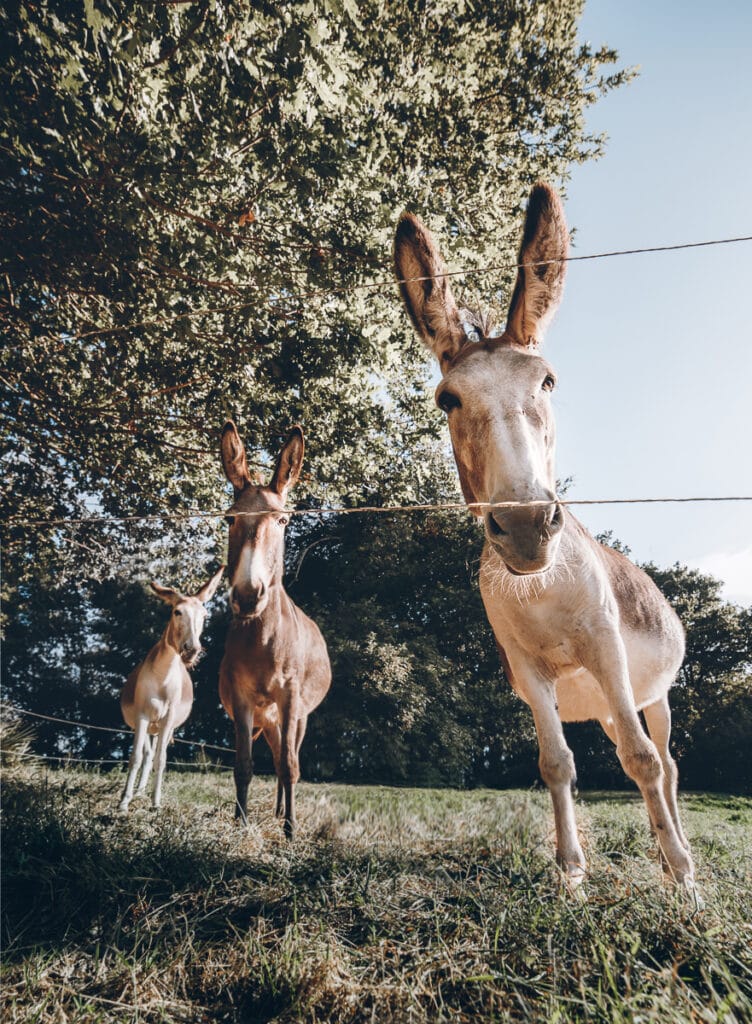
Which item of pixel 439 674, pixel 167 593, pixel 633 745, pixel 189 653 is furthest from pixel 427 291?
pixel 439 674

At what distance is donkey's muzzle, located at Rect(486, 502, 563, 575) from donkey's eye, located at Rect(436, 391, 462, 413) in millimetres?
735

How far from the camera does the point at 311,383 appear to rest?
5816mm

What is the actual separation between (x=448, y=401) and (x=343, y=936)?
2.31m

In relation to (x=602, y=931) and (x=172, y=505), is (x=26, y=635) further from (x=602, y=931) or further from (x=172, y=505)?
(x=602, y=931)

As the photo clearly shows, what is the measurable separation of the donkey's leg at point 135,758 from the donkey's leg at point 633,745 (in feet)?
16.0

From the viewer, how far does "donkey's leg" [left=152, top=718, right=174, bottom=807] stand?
6322 mm

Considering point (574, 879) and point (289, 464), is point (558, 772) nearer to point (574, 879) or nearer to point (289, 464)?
point (574, 879)

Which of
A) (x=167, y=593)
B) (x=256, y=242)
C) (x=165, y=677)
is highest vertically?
(x=256, y=242)

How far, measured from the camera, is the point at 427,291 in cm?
297

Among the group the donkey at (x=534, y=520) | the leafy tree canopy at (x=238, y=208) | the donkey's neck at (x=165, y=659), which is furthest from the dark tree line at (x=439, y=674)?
the donkey at (x=534, y=520)

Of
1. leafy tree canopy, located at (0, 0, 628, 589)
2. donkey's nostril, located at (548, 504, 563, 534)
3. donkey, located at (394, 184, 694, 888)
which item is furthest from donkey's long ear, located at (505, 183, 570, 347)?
donkey's nostril, located at (548, 504, 563, 534)

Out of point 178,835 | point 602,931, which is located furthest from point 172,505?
point 602,931

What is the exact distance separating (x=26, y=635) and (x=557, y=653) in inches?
948

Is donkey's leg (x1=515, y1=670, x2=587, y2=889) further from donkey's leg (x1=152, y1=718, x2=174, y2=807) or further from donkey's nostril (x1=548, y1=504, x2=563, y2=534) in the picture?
donkey's leg (x1=152, y1=718, x2=174, y2=807)
